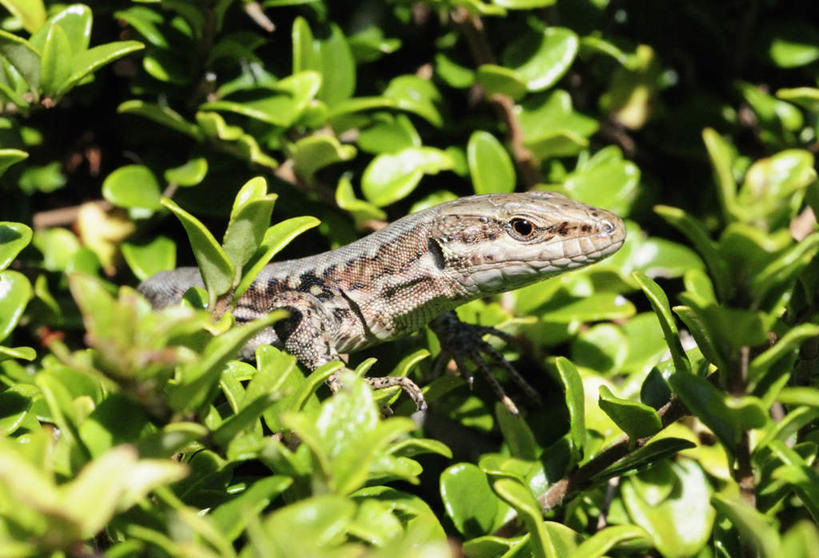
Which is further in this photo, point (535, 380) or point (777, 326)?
point (535, 380)

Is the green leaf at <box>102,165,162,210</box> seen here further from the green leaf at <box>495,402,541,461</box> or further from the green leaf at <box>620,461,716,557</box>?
the green leaf at <box>620,461,716,557</box>

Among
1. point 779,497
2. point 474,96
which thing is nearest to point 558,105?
point 474,96

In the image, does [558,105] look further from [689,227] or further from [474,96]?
[689,227]

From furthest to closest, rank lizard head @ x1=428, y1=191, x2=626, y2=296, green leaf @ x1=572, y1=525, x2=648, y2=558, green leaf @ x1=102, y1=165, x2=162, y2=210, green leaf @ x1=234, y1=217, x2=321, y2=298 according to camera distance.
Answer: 1. green leaf @ x1=102, y1=165, x2=162, y2=210
2. lizard head @ x1=428, y1=191, x2=626, y2=296
3. green leaf @ x1=234, y1=217, x2=321, y2=298
4. green leaf @ x1=572, y1=525, x2=648, y2=558

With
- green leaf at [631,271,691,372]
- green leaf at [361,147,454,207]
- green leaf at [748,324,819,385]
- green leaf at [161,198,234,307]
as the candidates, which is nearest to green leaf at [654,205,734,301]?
green leaf at [748,324,819,385]

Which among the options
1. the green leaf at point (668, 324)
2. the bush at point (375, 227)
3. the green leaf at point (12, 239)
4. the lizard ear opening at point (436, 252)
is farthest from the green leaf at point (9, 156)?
the green leaf at point (668, 324)

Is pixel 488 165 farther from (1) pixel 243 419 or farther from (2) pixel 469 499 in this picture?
(1) pixel 243 419

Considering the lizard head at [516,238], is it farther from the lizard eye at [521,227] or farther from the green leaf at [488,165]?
the green leaf at [488,165]
